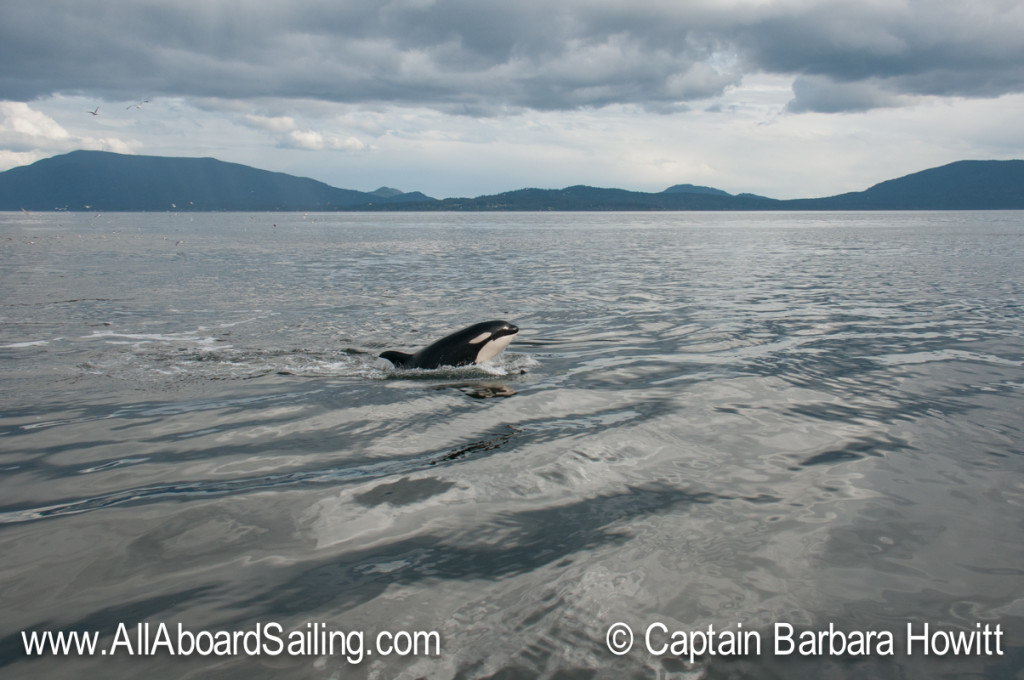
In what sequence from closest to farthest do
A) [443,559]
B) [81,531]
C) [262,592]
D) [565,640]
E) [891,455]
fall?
1. [565,640]
2. [262,592]
3. [443,559]
4. [81,531]
5. [891,455]

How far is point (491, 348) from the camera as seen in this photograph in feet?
44.0

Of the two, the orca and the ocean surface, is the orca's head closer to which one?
the orca

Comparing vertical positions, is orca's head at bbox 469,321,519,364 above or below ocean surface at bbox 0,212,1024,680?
above

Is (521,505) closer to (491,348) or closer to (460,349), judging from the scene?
(460,349)

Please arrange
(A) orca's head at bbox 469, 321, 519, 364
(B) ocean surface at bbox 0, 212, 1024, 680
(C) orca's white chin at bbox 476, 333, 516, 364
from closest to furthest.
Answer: (B) ocean surface at bbox 0, 212, 1024, 680
(A) orca's head at bbox 469, 321, 519, 364
(C) orca's white chin at bbox 476, 333, 516, 364

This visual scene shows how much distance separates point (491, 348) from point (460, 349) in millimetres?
649

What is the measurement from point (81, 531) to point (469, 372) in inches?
295

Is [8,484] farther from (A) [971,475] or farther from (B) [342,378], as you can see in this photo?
(A) [971,475]

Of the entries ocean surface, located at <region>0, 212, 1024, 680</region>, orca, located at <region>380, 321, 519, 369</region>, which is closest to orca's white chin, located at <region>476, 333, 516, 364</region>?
orca, located at <region>380, 321, 519, 369</region>

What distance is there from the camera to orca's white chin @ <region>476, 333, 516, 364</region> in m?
13.2

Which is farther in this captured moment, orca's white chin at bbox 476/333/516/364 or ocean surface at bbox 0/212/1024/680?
orca's white chin at bbox 476/333/516/364

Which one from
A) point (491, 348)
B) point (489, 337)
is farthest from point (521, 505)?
point (491, 348)

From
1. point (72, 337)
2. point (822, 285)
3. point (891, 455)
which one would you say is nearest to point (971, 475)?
point (891, 455)

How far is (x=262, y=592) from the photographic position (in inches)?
202
